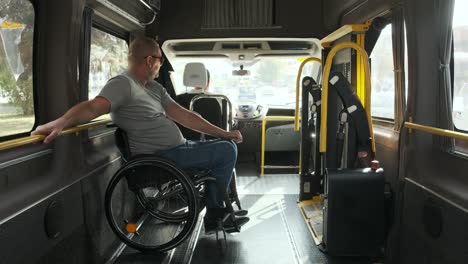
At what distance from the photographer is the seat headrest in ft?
16.3

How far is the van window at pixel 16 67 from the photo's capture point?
213 cm

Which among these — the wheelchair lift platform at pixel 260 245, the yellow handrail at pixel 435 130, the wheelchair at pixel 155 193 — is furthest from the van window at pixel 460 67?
the wheelchair at pixel 155 193

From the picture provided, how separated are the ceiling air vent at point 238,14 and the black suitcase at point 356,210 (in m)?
2.38

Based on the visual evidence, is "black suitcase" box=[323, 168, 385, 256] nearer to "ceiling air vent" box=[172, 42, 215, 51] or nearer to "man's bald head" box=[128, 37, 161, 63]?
"man's bald head" box=[128, 37, 161, 63]

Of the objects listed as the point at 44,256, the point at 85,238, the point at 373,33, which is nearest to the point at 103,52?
the point at 85,238

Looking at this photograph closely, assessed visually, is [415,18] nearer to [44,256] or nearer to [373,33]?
[373,33]

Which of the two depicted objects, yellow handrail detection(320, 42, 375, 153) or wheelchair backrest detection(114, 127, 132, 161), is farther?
yellow handrail detection(320, 42, 375, 153)

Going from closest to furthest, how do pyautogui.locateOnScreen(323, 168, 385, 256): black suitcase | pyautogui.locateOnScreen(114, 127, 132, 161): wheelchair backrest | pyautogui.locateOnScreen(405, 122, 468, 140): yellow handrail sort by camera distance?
pyautogui.locateOnScreen(405, 122, 468, 140): yellow handrail
pyautogui.locateOnScreen(323, 168, 385, 256): black suitcase
pyautogui.locateOnScreen(114, 127, 132, 161): wheelchair backrest

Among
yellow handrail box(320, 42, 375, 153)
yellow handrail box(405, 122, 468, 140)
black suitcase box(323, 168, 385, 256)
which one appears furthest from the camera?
yellow handrail box(320, 42, 375, 153)

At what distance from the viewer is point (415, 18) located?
101 inches

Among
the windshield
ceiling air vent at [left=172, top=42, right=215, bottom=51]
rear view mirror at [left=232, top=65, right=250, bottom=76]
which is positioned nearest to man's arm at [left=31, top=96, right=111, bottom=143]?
ceiling air vent at [left=172, top=42, right=215, bottom=51]

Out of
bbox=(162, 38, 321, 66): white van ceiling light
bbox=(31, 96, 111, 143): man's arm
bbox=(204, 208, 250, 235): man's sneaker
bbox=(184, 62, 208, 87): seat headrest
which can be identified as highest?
bbox=(162, 38, 321, 66): white van ceiling light

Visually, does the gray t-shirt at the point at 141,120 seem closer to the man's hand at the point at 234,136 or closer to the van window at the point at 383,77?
the man's hand at the point at 234,136

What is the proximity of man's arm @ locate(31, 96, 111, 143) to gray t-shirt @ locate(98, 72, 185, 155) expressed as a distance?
0.20 m
